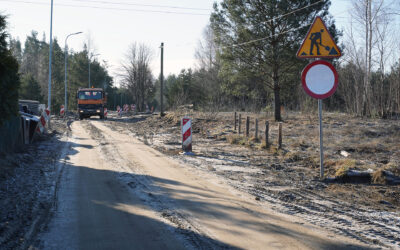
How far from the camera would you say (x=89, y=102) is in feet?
109

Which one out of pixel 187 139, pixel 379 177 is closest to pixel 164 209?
pixel 379 177

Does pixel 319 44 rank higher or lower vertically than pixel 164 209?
higher

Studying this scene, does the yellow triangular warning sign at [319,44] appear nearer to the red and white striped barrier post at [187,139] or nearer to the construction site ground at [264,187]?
the construction site ground at [264,187]

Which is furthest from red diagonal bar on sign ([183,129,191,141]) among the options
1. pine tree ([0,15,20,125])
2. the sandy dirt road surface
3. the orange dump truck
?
the orange dump truck

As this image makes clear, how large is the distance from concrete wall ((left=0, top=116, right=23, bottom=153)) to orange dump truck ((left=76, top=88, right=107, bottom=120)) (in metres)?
21.6

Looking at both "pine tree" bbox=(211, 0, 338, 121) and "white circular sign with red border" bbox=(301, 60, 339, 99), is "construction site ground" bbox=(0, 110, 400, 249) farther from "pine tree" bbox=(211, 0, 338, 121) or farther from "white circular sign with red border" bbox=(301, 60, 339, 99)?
"pine tree" bbox=(211, 0, 338, 121)

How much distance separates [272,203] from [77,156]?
7423mm

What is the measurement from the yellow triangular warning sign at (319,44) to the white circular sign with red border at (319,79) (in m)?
0.24

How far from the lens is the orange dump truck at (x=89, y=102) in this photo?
33094 millimetres

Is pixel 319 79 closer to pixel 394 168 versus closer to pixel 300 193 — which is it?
pixel 300 193

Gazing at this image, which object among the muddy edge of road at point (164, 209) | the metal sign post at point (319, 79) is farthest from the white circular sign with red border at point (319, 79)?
the muddy edge of road at point (164, 209)

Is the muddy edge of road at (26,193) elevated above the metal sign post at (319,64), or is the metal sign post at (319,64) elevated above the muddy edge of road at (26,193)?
the metal sign post at (319,64)

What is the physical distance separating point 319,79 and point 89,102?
94.7 ft

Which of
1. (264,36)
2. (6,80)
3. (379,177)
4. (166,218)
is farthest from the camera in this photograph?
(264,36)
